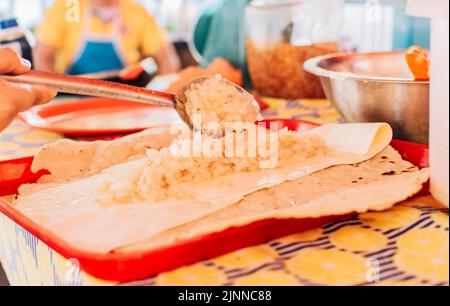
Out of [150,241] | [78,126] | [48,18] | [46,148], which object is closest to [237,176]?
[150,241]

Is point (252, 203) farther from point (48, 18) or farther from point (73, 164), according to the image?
point (48, 18)

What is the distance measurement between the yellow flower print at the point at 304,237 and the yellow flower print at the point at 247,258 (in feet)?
0.12

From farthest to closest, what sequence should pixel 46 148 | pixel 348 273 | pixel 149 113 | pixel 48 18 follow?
pixel 48 18, pixel 149 113, pixel 46 148, pixel 348 273

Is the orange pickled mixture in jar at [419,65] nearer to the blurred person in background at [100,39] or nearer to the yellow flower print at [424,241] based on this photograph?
the yellow flower print at [424,241]

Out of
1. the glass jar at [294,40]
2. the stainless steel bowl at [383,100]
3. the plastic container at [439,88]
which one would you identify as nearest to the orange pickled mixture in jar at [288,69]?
the glass jar at [294,40]

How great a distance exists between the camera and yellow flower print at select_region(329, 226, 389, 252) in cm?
87

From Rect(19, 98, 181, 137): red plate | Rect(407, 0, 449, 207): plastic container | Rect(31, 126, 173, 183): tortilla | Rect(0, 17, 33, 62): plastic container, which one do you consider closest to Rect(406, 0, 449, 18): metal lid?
Rect(407, 0, 449, 207): plastic container

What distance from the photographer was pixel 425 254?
0.85 metres

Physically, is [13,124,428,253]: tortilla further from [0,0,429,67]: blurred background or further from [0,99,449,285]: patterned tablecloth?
[0,0,429,67]: blurred background

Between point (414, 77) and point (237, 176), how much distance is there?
482 mm

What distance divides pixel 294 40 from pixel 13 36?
850mm

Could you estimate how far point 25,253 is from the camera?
3.15 ft

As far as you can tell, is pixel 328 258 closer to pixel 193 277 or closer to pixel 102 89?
pixel 193 277

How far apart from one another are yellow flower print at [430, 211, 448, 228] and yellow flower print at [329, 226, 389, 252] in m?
0.10
